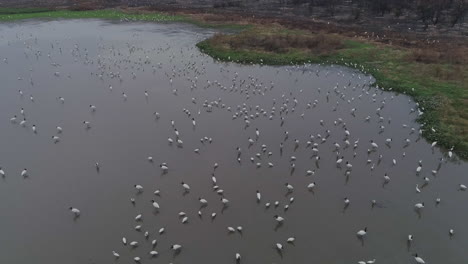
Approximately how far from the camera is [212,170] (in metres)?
20.7

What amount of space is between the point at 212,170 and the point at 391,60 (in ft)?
74.2

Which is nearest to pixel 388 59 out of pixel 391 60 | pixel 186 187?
pixel 391 60

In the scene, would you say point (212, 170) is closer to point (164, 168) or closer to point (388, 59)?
point (164, 168)

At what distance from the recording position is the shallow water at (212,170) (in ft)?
51.9

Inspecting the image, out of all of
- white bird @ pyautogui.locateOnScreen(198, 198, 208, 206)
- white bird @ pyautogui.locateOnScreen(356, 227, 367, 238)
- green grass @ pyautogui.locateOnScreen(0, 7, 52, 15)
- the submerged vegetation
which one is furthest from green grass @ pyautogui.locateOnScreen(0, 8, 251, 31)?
white bird @ pyautogui.locateOnScreen(356, 227, 367, 238)

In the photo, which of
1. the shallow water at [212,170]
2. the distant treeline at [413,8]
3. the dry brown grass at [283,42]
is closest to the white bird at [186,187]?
the shallow water at [212,170]

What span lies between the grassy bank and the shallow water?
1348 mm

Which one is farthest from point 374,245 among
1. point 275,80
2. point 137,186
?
point 275,80

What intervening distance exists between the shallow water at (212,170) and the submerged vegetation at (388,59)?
1.34 m

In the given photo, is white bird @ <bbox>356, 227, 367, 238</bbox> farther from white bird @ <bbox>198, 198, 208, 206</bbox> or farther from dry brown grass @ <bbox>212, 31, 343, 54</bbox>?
dry brown grass @ <bbox>212, 31, 343, 54</bbox>

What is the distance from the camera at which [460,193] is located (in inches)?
740

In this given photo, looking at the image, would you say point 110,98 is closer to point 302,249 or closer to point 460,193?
point 302,249

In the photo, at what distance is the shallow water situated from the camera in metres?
15.8

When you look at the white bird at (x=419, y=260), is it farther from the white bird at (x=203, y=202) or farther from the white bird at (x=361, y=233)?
the white bird at (x=203, y=202)
